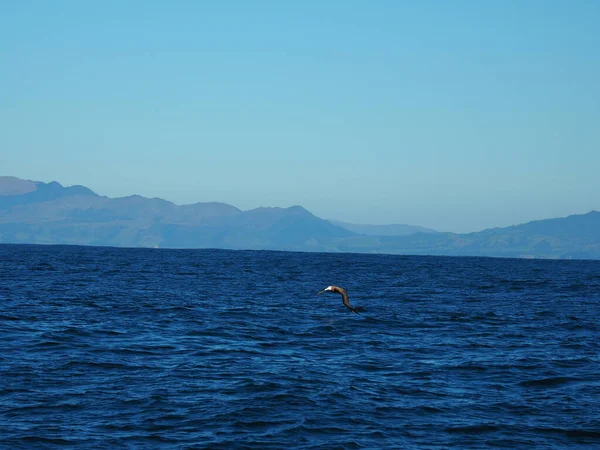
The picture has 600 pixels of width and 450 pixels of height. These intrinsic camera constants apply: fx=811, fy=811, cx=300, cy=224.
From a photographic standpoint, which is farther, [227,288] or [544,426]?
[227,288]

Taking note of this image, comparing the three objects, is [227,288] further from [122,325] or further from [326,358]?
[326,358]

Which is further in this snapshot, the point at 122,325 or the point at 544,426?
the point at 122,325

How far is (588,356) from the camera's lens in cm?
3531

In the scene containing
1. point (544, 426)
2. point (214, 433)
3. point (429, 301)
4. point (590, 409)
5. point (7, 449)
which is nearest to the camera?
point (7, 449)

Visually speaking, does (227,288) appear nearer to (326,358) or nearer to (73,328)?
(73,328)

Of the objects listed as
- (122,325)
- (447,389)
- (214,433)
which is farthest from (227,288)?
(214,433)

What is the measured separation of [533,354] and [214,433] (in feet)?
60.8

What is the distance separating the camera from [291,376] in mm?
29562

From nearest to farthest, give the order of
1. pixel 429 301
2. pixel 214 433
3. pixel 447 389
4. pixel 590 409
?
1. pixel 214 433
2. pixel 590 409
3. pixel 447 389
4. pixel 429 301

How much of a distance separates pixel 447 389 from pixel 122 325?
2024cm

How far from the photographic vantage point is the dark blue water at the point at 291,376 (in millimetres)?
22406

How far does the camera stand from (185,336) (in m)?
39.1

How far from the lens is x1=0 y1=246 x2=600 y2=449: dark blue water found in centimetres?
2241

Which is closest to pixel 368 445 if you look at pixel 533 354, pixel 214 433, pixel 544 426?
pixel 214 433
